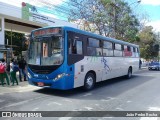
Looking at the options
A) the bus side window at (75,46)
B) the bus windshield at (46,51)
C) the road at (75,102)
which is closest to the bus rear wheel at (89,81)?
the road at (75,102)

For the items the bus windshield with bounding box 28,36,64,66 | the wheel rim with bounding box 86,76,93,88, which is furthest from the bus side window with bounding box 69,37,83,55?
the wheel rim with bounding box 86,76,93,88

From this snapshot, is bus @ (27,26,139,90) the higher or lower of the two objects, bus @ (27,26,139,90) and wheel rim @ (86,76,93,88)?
the higher

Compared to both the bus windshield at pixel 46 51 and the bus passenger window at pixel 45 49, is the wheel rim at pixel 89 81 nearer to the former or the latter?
the bus windshield at pixel 46 51

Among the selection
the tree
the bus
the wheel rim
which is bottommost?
the wheel rim

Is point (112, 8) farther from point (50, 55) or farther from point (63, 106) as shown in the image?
point (63, 106)

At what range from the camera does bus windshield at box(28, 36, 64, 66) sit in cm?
880

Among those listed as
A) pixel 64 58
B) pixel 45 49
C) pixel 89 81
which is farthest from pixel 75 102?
pixel 45 49

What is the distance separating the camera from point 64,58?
868cm

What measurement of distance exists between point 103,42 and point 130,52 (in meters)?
5.44

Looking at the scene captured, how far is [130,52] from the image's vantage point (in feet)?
54.7

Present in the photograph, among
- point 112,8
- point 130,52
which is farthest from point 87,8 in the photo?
point 130,52

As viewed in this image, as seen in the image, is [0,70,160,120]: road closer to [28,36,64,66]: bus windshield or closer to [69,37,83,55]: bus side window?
[28,36,64,66]: bus windshield

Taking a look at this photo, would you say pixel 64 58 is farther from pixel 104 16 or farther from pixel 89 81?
pixel 104 16

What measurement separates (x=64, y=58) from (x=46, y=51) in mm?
986
